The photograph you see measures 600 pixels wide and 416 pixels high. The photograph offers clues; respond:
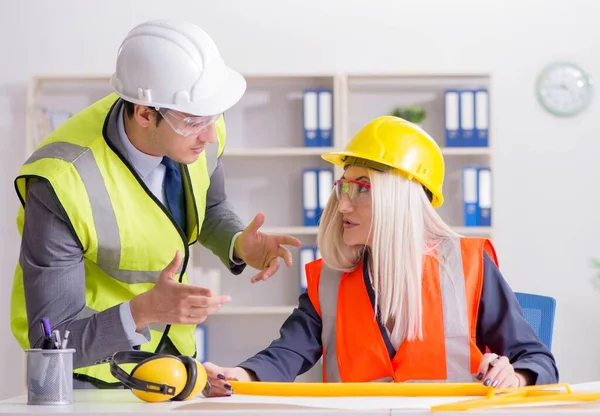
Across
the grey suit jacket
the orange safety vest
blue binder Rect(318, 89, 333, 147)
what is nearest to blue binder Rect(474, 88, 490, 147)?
blue binder Rect(318, 89, 333, 147)

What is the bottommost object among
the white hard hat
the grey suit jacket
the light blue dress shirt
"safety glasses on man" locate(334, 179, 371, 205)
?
the grey suit jacket

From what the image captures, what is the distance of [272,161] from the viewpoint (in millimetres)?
5414

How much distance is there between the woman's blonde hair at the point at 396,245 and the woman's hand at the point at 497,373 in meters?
0.33

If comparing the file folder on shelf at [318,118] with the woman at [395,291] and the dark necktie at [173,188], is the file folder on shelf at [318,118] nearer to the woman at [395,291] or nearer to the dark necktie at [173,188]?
the woman at [395,291]

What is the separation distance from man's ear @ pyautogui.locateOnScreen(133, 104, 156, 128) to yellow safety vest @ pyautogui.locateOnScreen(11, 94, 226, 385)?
10cm

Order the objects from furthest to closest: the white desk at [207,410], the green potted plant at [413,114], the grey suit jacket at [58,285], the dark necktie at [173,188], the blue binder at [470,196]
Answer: the green potted plant at [413,114], the blue binder at [470,196], the dark necktie at [173,188], the grey suit jacket at [58,285], the white desk at [207,410]

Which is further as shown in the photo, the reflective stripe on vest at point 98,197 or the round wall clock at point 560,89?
the round wall clock at point 560,89

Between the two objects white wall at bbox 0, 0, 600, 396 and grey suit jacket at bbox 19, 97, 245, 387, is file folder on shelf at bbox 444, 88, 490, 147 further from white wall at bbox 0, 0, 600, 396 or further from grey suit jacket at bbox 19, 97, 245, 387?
grey suit jacket at bbox 19, 97, 245, 387

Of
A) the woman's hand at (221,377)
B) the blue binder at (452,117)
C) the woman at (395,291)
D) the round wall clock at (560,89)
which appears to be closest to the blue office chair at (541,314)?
the woman at (395,291)

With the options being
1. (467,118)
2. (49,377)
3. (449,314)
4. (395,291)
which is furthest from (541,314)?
(467,118)

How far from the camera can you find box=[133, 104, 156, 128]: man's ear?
2205 millimetres

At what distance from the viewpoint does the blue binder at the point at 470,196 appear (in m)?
5.03

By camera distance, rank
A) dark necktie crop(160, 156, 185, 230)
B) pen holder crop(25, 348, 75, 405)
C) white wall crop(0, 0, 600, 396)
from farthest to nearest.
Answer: white wall crop(0, 0, 600, 396) → dark necktie crop(160, 156, 185, 230) → pen holder crop(25, 348, 75, 405)

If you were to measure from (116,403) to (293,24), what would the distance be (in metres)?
4.02
